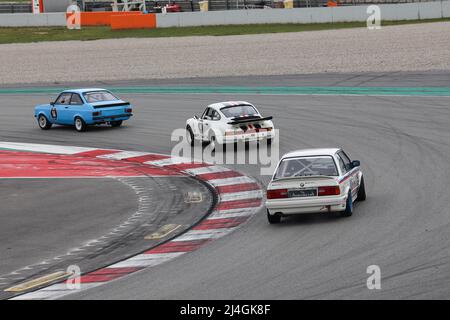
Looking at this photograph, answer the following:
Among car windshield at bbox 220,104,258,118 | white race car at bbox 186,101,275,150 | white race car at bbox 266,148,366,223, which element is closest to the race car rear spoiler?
white race car at bbox 186,101,275,150

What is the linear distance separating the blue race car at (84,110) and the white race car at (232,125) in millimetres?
4773

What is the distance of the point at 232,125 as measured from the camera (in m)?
25.0

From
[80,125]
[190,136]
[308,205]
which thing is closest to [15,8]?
[80,125]

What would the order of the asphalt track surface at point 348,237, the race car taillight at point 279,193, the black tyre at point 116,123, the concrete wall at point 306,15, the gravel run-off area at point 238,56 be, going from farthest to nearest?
the concrete wall at point 306,15 → the gravel run-off area at point 238,56 → the black tyre at point 116,123 → the race car taillight at point 279,193 → the asphalt track surface at point 348,237

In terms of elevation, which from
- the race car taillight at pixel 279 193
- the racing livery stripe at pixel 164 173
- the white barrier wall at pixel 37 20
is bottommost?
the racing livery stripe at pixel 164 173

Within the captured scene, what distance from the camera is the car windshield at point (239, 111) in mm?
25734

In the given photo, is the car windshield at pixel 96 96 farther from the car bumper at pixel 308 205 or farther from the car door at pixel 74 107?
the car bumper at pixel 308 205

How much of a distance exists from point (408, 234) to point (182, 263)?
353 cm

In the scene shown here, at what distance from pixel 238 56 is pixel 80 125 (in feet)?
57.2

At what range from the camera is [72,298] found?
12648 mm

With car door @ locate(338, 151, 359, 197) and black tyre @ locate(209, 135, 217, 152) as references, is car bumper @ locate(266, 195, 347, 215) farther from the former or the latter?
black tyre @ locate(209, 135, 217, 152)

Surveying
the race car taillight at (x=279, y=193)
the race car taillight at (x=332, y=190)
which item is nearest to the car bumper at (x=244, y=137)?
the race car taillight at (x=279, y=193)

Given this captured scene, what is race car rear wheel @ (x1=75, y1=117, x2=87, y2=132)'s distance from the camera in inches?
1208

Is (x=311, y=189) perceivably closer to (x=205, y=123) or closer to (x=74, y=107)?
(x=205, y=123)
